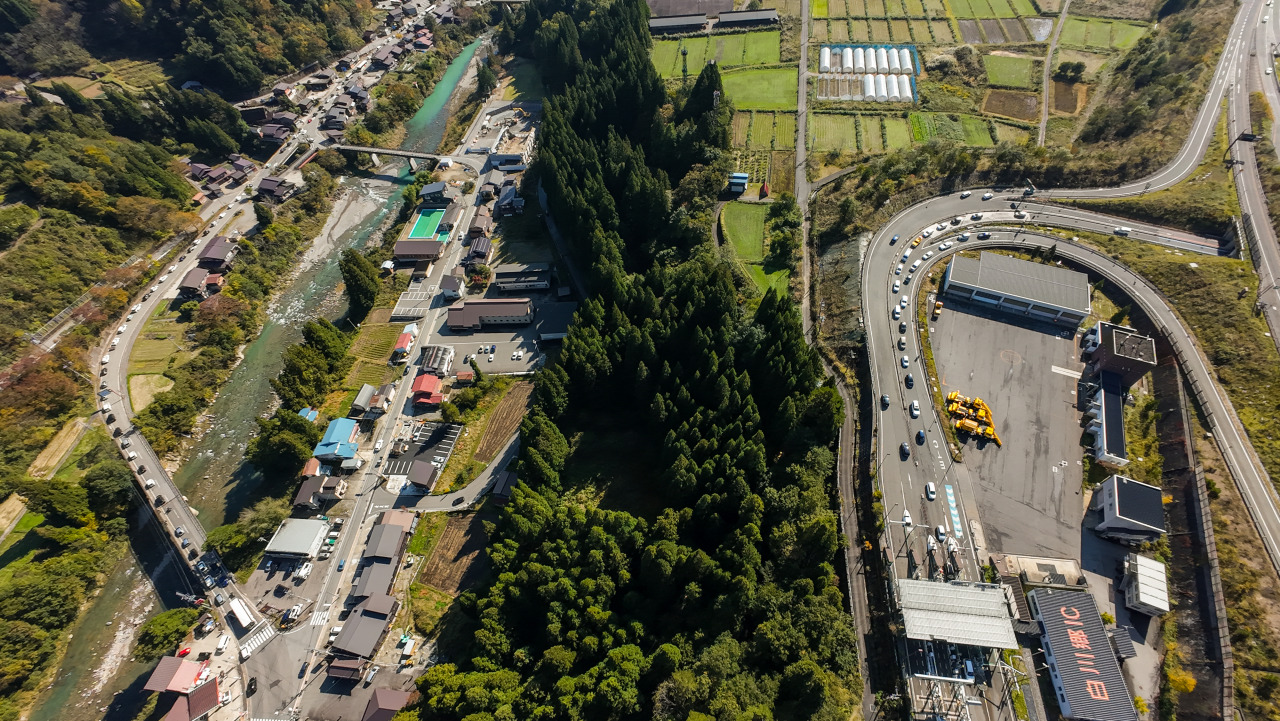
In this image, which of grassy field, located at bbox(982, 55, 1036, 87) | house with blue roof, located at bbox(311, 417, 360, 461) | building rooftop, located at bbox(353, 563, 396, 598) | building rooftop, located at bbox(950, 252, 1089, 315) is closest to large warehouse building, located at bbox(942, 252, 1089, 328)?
building rooftop, located at bbox(950, 252, 1089, 315)

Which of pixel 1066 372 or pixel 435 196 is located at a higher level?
pixel 435 196

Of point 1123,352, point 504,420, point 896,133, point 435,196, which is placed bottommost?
point 504,420

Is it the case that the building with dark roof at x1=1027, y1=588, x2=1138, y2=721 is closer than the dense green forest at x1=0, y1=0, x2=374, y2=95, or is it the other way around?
the building with dark roof at x1=1027, y1=588, x2=1138, y2=721

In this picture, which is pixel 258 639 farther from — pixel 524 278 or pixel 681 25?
pixel 681 25

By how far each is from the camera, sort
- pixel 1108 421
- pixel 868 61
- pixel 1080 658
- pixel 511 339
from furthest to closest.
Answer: pixel 868 61, pixel 511 339, pixel 1108 421, pixel 1080 658

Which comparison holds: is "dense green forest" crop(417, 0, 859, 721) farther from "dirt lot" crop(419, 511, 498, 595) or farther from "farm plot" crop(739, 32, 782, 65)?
"farm plot" crop(739, 32, 782, 65)

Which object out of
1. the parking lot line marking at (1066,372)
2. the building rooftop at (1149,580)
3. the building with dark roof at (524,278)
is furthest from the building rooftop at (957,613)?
the building with dark roof at (524,278)

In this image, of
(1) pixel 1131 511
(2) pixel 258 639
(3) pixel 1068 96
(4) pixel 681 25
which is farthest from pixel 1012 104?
A: (2) pixel 258 639
